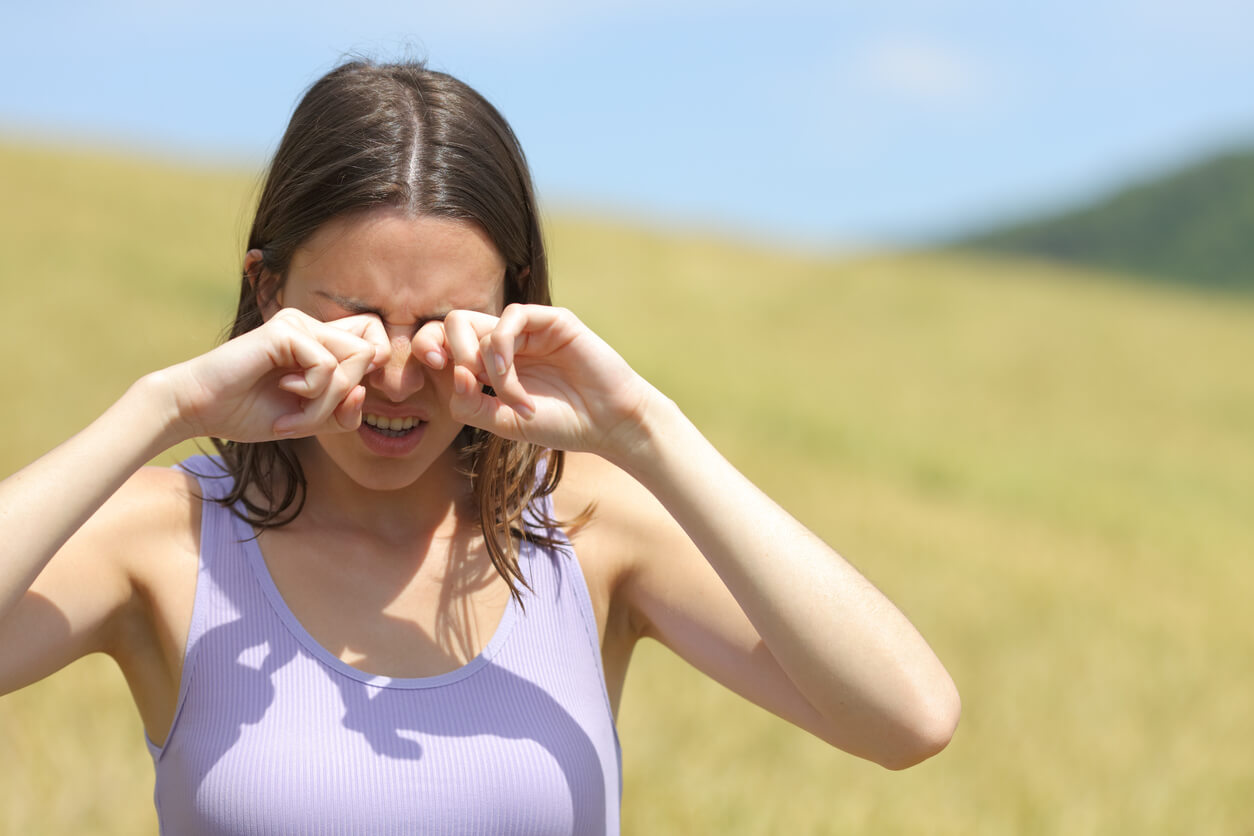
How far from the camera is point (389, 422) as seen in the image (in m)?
2.05

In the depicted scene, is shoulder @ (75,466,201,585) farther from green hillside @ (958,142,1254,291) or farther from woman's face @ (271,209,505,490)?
green hillside @ (958,142,1254,291)

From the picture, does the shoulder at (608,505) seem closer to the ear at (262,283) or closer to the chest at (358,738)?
the chest at (358,738)

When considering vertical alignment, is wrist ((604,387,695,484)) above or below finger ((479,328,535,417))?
below

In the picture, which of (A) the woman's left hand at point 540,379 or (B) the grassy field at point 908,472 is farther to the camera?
(B) the grassy field at point 908,472

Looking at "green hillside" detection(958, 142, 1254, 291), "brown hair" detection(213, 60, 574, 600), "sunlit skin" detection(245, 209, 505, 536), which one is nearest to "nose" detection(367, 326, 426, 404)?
"sunlit skin" detection(245, 209, 505, 536)

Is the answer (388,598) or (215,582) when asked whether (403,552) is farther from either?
(215,582)

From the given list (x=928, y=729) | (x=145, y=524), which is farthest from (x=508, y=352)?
(x=928, y=729)

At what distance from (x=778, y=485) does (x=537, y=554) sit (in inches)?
290

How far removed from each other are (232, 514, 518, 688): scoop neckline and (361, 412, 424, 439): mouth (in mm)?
278

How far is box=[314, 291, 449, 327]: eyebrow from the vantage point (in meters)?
1.96

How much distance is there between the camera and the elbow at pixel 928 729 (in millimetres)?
1965

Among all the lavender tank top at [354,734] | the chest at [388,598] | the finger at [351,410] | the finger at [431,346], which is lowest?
the lavender tank top at [354,734]

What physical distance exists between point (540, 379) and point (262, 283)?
58cm

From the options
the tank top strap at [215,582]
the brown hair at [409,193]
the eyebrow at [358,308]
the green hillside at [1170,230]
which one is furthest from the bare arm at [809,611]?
the green hillside at [1170,230]
